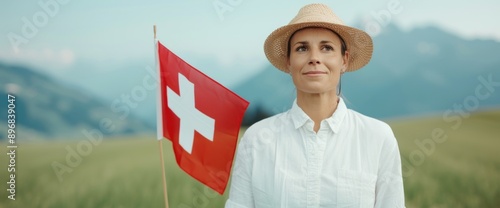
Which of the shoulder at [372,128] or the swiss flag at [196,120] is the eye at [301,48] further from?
the swiss flag at [196,120]

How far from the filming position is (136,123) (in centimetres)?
323

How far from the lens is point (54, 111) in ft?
10.6

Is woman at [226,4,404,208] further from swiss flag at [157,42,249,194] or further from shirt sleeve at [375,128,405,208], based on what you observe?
swiss flag at [157,42,249,194]

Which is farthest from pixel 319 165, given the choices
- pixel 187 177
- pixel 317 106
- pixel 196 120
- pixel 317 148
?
pixel 187 177

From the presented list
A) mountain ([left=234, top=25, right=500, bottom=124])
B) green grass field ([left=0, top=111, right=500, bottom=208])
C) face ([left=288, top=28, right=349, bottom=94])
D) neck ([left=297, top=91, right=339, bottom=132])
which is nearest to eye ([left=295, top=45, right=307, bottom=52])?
face ([left=288, top=28, right=349, bottom=94])

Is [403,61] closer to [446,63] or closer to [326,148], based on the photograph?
[446,63]

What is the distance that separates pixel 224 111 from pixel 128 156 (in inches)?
54.1

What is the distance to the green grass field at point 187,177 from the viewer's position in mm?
3141

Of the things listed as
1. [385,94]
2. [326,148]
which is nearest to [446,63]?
[385,94]

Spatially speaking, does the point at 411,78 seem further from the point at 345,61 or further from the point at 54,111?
the point at 54,111

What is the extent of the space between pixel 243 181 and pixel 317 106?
282mm

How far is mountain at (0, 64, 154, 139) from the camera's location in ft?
10.4

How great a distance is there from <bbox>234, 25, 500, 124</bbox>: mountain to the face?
1522mm

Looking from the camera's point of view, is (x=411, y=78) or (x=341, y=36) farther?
(x=411, y=78)
